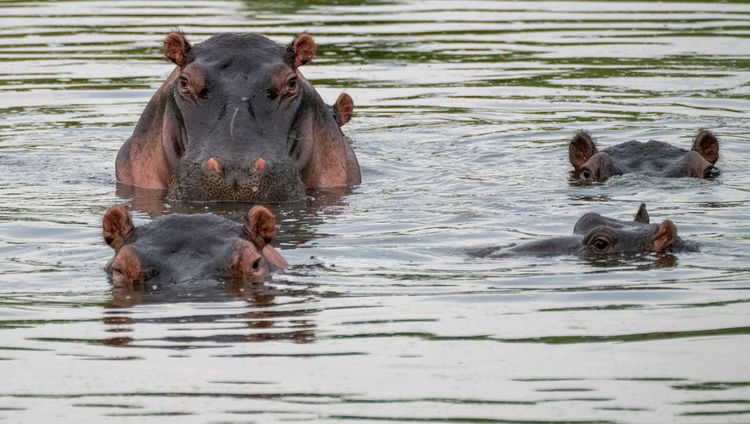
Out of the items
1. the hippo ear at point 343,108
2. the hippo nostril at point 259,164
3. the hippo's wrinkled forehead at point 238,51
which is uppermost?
the hippo's wrinkled forehead at point 238,51

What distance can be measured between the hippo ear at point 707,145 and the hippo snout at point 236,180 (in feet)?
10.4

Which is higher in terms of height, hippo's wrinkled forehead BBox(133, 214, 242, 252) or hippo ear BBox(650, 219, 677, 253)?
hippo's wrinkled forehead BBox(133, 214, 242, 252)

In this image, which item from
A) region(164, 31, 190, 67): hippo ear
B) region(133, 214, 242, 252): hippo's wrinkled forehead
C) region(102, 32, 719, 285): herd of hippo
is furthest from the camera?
region(164, 31, 190, 67): hippo ear

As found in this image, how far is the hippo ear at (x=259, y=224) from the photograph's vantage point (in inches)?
350

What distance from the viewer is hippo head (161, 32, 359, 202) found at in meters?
11.8

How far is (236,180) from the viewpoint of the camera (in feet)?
38.5

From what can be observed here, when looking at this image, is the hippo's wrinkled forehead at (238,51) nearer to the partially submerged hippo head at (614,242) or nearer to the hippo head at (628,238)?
the partially submerged hippo head at (614,242)

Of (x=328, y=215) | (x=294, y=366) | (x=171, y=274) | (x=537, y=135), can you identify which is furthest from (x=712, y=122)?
(x=294, y=366)

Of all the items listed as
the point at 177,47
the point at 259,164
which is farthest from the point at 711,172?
the point at 177,47

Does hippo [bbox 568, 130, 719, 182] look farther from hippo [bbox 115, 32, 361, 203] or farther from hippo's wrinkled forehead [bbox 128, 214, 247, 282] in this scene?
hippo's wrinkled forehead [bbox 128, 214, 247, 282]

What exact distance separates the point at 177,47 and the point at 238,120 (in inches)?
30.5

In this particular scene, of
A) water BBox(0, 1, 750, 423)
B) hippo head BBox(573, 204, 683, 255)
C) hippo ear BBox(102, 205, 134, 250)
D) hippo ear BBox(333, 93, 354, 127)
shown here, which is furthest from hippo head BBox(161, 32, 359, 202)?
hippo ear BBox(102, 205, 134, 250)

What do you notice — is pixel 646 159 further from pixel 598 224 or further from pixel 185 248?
pixel 185 248

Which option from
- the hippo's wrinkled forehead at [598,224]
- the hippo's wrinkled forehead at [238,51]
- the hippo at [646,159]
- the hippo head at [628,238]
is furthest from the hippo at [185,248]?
the hippo at [646,159]
